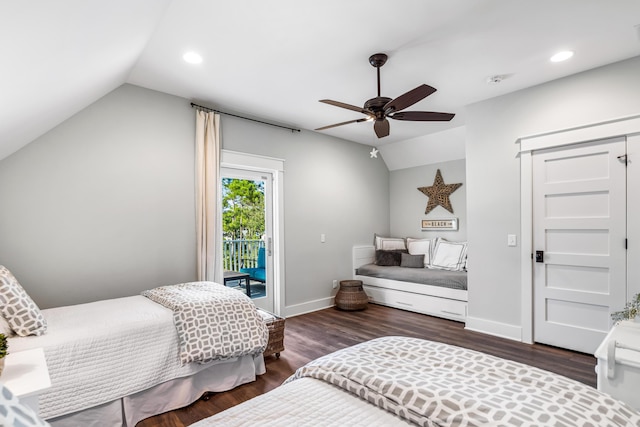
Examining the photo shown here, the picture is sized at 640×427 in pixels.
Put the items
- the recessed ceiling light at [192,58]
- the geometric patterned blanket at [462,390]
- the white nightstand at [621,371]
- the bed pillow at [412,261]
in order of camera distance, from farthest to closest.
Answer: the bed pillow at [412,261] → the recessed ceiling light at [192,58] → the white nightstand at [621,371] → the geometric patterned blanket at [462,390]

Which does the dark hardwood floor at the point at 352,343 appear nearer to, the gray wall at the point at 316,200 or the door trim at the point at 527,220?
the door trim at the point at 527,220

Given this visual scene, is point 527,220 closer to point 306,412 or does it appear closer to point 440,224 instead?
point 440,224

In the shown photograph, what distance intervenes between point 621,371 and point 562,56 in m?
2.44

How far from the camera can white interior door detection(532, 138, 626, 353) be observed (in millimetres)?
2834

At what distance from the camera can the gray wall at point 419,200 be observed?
508cm

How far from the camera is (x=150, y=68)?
2.78 meters

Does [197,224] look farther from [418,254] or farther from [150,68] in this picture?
[418,254]

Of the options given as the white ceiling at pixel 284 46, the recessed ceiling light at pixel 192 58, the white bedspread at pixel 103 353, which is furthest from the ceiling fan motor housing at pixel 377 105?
the white bedspread at pixel 103 353

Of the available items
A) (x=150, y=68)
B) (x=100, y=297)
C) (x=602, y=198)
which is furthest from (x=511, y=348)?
(x=150, y=68)

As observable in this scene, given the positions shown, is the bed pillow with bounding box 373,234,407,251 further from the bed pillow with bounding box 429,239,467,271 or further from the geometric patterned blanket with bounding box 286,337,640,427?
the geometric patterned blanket with bounding box 286,337,640,427

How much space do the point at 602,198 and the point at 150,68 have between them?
425 centimetres

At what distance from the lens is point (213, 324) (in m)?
2.35

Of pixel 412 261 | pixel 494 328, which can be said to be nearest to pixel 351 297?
pixel 412 261

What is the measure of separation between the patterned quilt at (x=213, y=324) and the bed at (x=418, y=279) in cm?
264
